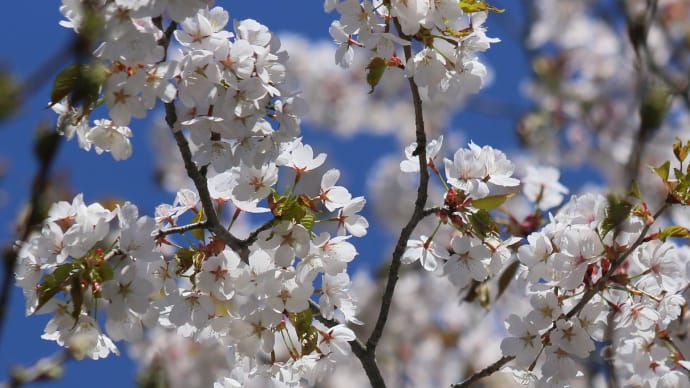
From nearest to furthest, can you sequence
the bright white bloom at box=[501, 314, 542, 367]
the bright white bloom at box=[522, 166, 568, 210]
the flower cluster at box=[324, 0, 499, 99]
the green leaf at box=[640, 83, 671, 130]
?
the green leaf at box=[640, 83, 671, 130] < the flower cluster at box=[324, 0, 499, 99] < the bright white bloom at box=[501, 314, 542, 367] < the bright white bloom at box=[522, 166, 568, 210]

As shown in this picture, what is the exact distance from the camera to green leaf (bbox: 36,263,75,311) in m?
1.90

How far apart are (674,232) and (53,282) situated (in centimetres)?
138

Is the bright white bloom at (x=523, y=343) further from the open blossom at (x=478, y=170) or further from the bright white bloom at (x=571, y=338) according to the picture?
the open blossom at (x=478, y=170)

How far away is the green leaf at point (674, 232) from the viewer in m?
2.17

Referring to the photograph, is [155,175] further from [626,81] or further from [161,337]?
[626,81]

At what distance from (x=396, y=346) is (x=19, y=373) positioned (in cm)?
609

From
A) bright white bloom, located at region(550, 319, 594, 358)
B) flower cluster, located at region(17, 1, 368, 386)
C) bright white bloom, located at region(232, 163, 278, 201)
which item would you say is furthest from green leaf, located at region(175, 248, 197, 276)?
bright white bloom, located at region(550, 319, 594, 358)

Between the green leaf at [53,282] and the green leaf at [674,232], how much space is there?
1.31 m

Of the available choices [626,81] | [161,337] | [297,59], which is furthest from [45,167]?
[297,59]

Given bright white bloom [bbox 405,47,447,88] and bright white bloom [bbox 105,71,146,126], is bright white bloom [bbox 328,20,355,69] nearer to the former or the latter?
bright white bloom [bbox 405,47,447,88]

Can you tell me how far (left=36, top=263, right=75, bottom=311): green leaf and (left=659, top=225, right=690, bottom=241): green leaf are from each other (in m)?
1.31

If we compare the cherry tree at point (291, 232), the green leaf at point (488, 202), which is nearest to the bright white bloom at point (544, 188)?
the cherry tree at point (291, 232)

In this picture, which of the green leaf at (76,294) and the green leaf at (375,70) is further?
the green leaf at (375,70)

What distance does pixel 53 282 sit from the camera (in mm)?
1905
